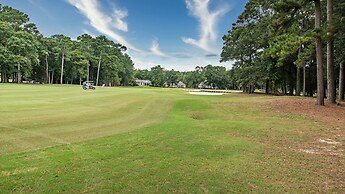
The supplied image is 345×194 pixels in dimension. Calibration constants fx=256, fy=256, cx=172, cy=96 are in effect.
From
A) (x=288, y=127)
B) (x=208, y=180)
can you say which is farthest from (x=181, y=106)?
(x=208, y=180)

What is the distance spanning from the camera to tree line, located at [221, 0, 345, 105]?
17.2 metres

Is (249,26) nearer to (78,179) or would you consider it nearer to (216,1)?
(216,1)

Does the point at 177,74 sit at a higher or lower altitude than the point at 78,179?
higher

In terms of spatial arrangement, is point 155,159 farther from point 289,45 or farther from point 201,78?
point 201,78

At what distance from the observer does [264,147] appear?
766 centimetres

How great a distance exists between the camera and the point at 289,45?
631 inches

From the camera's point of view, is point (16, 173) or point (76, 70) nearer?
point (16, 173)

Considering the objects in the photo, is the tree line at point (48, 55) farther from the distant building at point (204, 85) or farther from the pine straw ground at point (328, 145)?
the pine straw ground at point (328, 145)

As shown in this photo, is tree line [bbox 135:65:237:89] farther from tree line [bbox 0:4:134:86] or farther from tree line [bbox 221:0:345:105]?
tree line [bbox 221:0:345:105]

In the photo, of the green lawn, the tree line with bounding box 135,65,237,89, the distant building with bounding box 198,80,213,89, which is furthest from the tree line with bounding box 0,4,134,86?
the green lawn

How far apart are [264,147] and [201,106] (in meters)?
11.1

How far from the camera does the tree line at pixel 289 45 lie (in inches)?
677

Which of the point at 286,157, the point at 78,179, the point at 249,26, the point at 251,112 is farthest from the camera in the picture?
the point at 249,26

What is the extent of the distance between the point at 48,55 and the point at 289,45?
229ft
